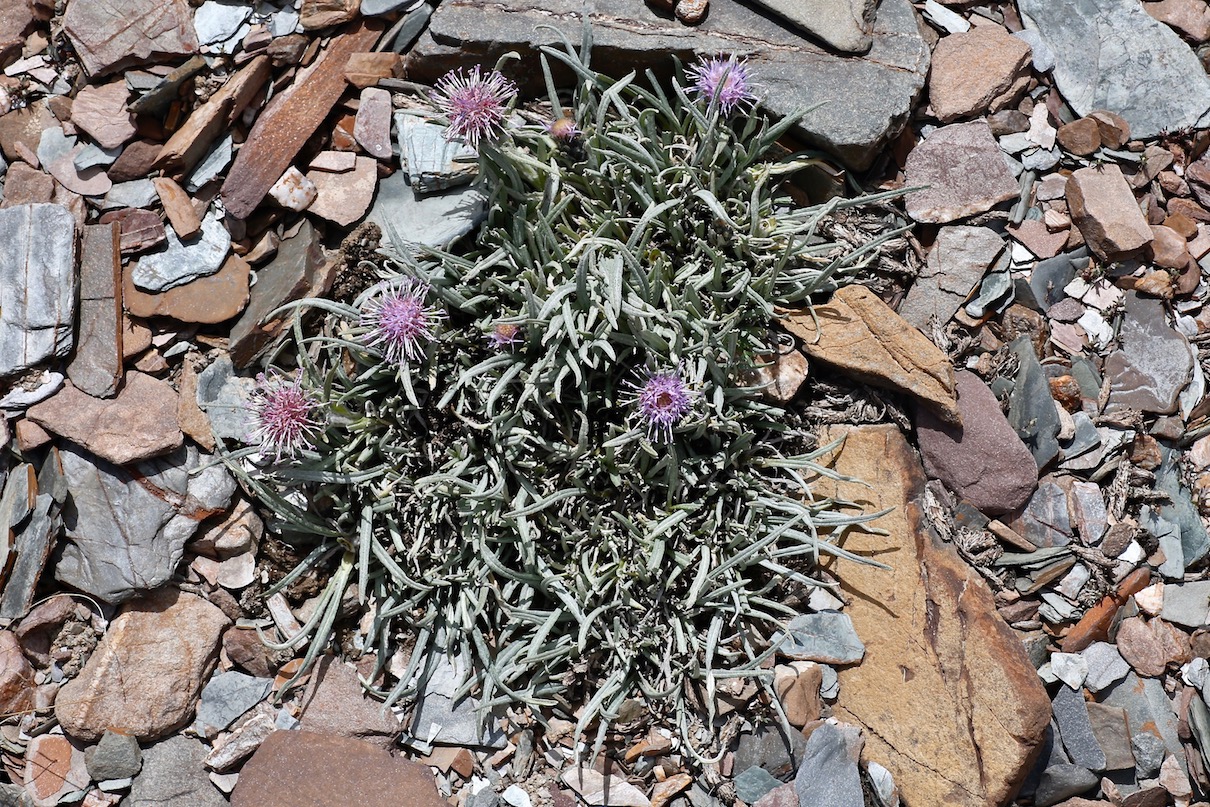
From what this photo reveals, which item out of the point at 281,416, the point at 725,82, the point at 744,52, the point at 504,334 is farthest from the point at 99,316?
the point at 744,52

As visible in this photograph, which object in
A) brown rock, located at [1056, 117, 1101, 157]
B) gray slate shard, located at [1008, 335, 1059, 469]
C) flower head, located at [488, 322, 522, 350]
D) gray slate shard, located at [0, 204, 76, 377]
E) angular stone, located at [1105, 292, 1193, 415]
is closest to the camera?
flower head, located at [488, 322, 522, 350]

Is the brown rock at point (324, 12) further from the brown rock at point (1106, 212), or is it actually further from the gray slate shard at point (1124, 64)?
the brown rock at point (1106, 212)

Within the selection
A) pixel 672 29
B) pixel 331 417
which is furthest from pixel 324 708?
pixel 672 29

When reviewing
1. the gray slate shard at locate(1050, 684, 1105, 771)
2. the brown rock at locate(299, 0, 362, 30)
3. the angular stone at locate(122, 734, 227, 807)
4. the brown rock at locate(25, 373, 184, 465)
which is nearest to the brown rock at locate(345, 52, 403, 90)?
the brown rock at locate(299, 0, 362, 30)

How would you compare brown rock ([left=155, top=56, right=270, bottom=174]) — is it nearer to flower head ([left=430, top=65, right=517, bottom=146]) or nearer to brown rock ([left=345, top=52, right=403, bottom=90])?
brown rock ([left=345, top=52, right=403, bottom=90])

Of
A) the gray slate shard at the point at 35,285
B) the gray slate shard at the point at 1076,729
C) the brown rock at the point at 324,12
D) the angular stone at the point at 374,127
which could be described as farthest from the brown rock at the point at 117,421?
the gray slate shard at the point at 1076,729

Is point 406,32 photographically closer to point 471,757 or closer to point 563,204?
point 563,204
